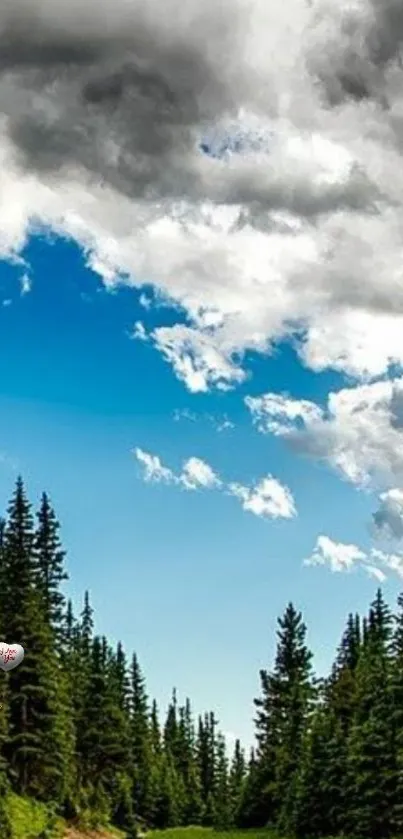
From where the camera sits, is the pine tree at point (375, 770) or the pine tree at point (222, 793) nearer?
the pine tree at point (375, 770)

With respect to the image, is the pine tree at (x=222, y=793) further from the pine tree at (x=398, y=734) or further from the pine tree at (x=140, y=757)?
the pine tree at (x=398, y=734)

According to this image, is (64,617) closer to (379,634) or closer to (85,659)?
(85,659)

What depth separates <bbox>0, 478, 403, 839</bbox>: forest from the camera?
190 ft

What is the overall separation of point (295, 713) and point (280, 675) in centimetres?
1301

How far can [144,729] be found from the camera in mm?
122750

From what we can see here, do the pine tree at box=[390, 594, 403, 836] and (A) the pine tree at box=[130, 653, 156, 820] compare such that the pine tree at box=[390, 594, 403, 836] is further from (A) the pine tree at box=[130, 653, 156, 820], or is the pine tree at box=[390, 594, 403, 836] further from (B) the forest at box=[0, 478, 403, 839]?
(A) the pine tree at box=[130, 653, 156, 820]

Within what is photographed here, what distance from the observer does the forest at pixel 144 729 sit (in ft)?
190

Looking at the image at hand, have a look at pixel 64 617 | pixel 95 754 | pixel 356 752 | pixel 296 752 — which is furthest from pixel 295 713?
pixel 356 752

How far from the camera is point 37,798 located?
6275 cm

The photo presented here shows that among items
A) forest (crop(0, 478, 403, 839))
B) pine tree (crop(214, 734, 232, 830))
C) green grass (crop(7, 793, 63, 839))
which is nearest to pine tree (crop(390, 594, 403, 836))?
forest (crop(0, 478, 403, 839))

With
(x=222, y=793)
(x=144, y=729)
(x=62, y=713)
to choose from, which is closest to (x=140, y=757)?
(x=144, y=729)

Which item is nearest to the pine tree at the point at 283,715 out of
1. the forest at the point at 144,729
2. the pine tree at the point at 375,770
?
the forest at the point at 144,729

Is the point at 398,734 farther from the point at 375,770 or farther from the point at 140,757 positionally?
the point at 140,757

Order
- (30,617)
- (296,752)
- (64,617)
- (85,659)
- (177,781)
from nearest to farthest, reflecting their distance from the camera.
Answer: (30,617)
(64,617)
(85,659)
(296,752)
(177,781)
